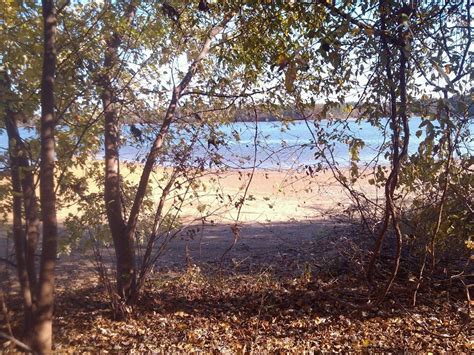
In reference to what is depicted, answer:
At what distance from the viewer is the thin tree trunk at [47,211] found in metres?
4.15

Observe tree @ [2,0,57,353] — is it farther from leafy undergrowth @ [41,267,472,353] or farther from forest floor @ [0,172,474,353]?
leafy undergrowth @ [41,267,472,353]

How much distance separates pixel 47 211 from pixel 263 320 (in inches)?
110

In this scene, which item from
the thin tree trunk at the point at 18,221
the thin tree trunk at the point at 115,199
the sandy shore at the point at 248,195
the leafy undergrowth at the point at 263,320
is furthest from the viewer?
the sandy shore at the point at 248,195

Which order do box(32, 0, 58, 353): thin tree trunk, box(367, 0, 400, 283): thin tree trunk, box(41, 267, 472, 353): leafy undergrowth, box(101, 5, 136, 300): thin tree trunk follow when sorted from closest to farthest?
box(367, 0, 400, 283): thin tree trunk, box(32, 0, 58, 353): thin tree trunk, box(41, 267, 472, 353): leafy undergrowth, box(101, 5, 136, 300): thin tree trunk

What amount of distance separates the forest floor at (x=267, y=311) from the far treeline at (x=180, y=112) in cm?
25

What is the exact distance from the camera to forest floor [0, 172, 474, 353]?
501 centimetres

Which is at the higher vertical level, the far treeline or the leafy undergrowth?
the far treeline

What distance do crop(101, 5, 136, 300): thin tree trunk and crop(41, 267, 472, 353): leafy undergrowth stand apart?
0.43 metres

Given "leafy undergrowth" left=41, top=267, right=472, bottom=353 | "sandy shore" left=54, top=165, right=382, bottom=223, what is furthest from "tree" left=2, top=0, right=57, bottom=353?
"sandy shore" left=54, top=165, right=382, bottom=223

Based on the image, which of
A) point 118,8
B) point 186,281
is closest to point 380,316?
point 186,281

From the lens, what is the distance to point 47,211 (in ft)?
13.6

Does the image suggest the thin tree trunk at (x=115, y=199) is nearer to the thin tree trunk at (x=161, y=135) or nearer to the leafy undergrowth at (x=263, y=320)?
the thin tree trunk at (x=161, y=135)

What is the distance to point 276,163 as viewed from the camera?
6160 millimetres

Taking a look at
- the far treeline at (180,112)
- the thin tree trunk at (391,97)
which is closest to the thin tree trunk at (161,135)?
the far treeline at (180,112)
